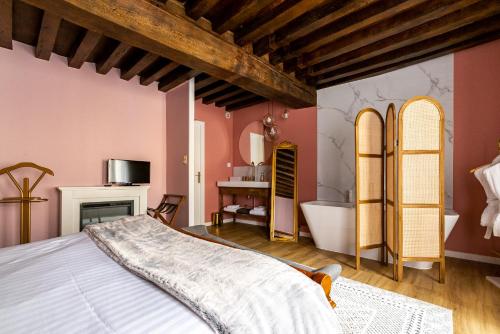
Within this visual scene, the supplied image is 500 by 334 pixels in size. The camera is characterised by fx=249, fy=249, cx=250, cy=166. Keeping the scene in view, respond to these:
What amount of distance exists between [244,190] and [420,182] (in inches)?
111

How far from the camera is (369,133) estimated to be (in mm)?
2834

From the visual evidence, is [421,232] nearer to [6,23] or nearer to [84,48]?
[84,48]

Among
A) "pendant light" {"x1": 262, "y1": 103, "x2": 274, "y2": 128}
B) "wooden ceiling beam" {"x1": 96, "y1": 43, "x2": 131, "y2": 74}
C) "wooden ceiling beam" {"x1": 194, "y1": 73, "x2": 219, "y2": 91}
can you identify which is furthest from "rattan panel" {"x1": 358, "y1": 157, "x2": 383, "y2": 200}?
"wooden ceiling beam" {"x1": 96, "y1": 43, "x2": 131, "y2": 74}

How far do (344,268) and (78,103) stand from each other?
389cm

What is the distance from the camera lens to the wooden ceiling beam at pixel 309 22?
85.2 inches

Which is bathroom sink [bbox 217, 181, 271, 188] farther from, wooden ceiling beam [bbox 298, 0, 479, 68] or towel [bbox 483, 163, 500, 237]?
towel [bbox 483, 163, 500, 237]

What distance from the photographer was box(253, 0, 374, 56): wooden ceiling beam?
2164mm

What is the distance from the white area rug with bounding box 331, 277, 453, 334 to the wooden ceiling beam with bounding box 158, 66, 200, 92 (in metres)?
3.05

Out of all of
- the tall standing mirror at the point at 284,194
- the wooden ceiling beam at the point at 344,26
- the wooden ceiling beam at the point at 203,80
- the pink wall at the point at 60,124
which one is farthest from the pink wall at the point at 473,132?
the pink wall at the point at 60,124

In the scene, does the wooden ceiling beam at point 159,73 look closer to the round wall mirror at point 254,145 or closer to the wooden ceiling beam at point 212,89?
Result: the wooden ceiling beam at point 212,89

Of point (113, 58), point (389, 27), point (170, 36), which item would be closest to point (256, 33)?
point (170, 36)

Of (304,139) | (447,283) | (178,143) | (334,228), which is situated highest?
(304,139)

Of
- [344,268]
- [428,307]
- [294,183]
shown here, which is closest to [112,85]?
[294,183]

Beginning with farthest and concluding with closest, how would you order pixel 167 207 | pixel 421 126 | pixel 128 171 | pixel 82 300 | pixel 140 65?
1. pixel 167 207
2. pixel 128 171
3. pixel 140 65
4. pixel 421 126
5. pixel 82 300
